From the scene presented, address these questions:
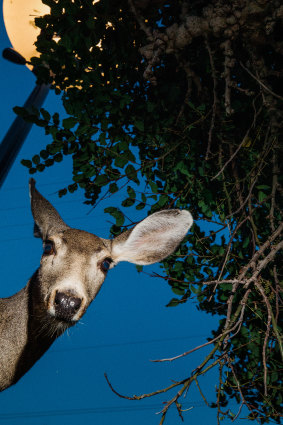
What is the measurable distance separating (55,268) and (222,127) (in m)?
1.02

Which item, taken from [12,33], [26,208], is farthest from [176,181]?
[26,208]

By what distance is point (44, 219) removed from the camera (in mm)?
1984

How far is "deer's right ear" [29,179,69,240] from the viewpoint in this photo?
6.35 feet

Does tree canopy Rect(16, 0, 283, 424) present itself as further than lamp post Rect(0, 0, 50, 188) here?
No

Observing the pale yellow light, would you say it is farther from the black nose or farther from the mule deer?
the black nose

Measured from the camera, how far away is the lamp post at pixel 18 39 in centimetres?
209

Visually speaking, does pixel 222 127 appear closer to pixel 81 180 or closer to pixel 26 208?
pixel 81 180

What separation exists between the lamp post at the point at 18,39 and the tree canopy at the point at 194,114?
573 mm

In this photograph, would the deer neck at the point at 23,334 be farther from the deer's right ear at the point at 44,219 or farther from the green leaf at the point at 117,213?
the green leaf at the point at 117,213

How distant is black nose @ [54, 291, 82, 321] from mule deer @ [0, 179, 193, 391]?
1.7 inches

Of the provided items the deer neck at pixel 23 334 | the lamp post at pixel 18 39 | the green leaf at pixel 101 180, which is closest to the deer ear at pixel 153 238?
the green leaf at pixel 101 180

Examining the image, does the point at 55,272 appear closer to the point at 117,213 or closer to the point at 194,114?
the point at 117,213

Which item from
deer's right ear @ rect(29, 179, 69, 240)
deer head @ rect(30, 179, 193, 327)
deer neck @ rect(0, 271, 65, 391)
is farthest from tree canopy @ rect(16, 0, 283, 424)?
deer neck @ rect(0, 271, 65, 391)

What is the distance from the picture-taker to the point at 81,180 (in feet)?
5.99
